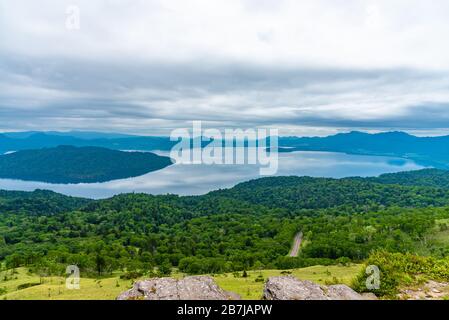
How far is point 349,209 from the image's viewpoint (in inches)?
5453

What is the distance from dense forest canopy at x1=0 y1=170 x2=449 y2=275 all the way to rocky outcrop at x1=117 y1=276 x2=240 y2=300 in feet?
87.3

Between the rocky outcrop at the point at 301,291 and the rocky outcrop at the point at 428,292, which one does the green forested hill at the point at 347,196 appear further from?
the rocky outcrop at the point at 301,291

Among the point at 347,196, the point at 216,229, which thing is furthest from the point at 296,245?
the point at 347,196

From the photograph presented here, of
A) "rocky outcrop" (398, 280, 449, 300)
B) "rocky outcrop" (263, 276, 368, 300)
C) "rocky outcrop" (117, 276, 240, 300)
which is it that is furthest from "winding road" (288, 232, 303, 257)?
"rocky outcrop" (117, 276, 240, 300)

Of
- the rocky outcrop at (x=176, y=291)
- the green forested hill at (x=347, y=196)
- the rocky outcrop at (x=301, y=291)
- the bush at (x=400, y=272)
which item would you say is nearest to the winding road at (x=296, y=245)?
the bush at (x=400, y=272)

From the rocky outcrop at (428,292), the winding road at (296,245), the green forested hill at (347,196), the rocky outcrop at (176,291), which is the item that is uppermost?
the rocky outcrop at (176,291)

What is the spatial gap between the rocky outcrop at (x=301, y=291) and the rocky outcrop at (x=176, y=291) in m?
1.93

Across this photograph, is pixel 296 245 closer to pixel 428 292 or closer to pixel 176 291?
pixel 428 292

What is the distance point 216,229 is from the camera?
102 meters

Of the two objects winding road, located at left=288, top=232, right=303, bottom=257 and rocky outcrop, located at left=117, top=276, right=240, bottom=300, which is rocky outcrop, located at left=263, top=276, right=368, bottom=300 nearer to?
rocky outcrop, located at left=117, top=276, right=240, bottom=300

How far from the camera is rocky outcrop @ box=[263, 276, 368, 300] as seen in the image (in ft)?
41.8

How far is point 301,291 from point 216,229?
90.9 m

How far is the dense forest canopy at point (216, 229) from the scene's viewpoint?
5418 centimetres
